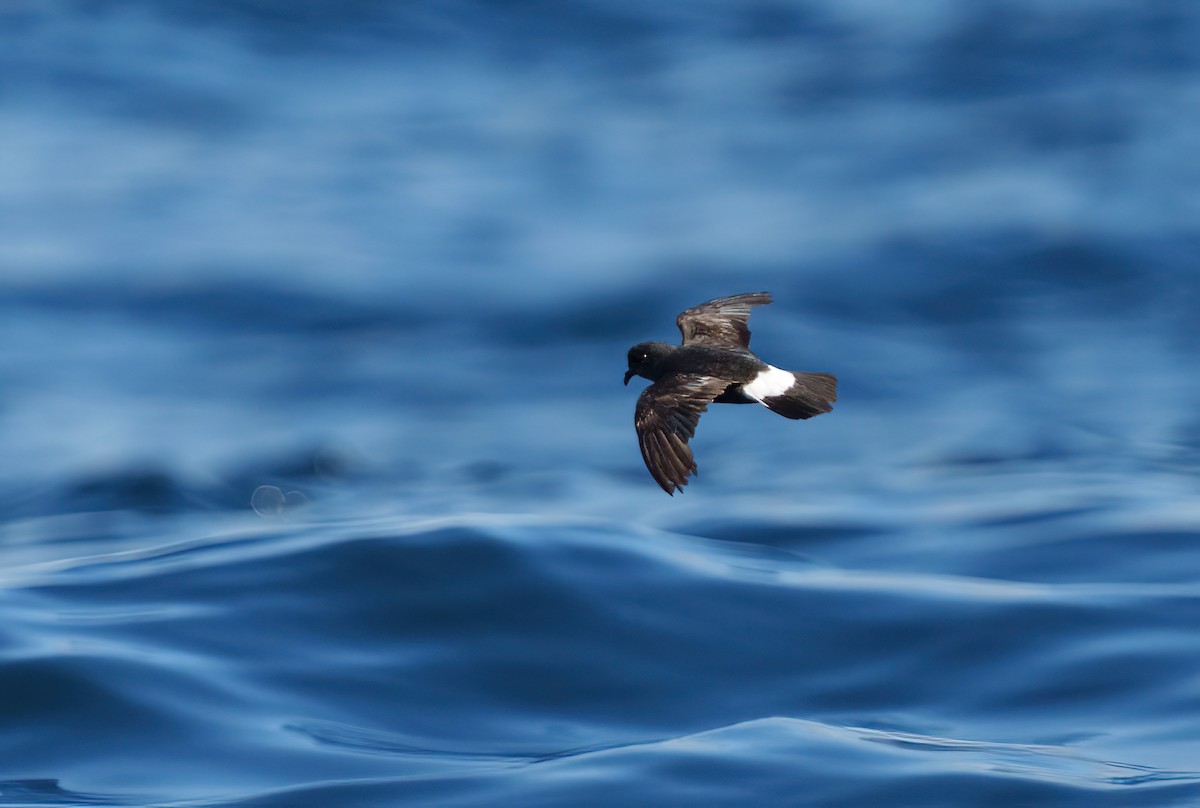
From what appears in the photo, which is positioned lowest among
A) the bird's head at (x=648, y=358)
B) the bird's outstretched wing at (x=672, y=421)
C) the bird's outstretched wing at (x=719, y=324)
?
the bird's outstretched wing at (x=672, y=421)

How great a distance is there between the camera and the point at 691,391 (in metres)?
7.48

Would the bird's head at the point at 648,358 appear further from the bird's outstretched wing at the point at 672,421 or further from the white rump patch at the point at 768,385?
the white rump patch at the point at 768,385

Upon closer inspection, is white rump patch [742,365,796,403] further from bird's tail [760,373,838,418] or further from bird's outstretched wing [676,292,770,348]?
bird's outstretched wing [676,292,770,348]

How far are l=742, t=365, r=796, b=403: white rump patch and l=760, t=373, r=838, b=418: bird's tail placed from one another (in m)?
0.02

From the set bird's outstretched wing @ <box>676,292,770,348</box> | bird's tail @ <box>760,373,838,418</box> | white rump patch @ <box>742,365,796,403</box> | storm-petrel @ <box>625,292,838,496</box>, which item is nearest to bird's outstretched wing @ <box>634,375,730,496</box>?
storm-petrel @ <box>625,292,838,496</box>

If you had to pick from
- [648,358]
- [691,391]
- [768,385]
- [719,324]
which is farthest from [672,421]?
[719,324]

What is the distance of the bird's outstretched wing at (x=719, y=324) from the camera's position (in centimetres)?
916

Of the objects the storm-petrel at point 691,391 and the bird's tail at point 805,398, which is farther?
the bird's tail at point 805,398

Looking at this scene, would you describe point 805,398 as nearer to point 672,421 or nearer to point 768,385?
point 768,385

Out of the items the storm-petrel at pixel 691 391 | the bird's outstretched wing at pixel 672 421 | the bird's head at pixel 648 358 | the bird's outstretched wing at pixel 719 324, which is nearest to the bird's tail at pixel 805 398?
the storm-petrel at pixel 691 391

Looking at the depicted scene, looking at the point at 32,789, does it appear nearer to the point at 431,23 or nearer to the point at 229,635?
the point at 229,635

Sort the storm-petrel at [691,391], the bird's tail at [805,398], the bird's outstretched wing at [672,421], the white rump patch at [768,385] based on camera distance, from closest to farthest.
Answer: the bird's outstretched wing at [672,421] → the storm-petrel at [691,391] → the bird's tail at [805,398] → the white rump patch at [768,385]

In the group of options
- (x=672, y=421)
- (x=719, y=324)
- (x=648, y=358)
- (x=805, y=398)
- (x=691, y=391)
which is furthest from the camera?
(x=719, y=324)

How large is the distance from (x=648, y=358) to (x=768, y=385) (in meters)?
0.77
